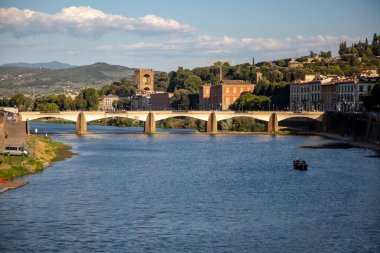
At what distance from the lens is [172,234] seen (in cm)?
3972

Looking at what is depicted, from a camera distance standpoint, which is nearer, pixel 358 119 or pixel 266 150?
pixel 266 150

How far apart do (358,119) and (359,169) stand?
39517 millimetres

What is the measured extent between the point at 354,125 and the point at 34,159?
5416 centimetres

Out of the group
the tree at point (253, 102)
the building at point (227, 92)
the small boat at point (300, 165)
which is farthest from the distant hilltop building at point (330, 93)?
the small boat at point (300, 165)

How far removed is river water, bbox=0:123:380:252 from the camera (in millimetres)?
38156

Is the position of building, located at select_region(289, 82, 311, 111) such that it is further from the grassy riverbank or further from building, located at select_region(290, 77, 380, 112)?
the grassy riverbank

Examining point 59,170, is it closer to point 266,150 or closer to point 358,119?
point 266,150

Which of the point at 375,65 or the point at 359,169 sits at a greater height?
the point at 375,65

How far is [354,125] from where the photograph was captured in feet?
354

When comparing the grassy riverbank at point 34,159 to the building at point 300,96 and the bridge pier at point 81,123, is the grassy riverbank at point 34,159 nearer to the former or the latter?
the bridge pier at point 81,123

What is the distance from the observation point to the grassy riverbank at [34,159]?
59.9 metres

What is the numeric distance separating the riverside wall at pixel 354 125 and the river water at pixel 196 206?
18.9m

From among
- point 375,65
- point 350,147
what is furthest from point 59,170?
point 375,65

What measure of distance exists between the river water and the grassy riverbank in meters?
1.31
